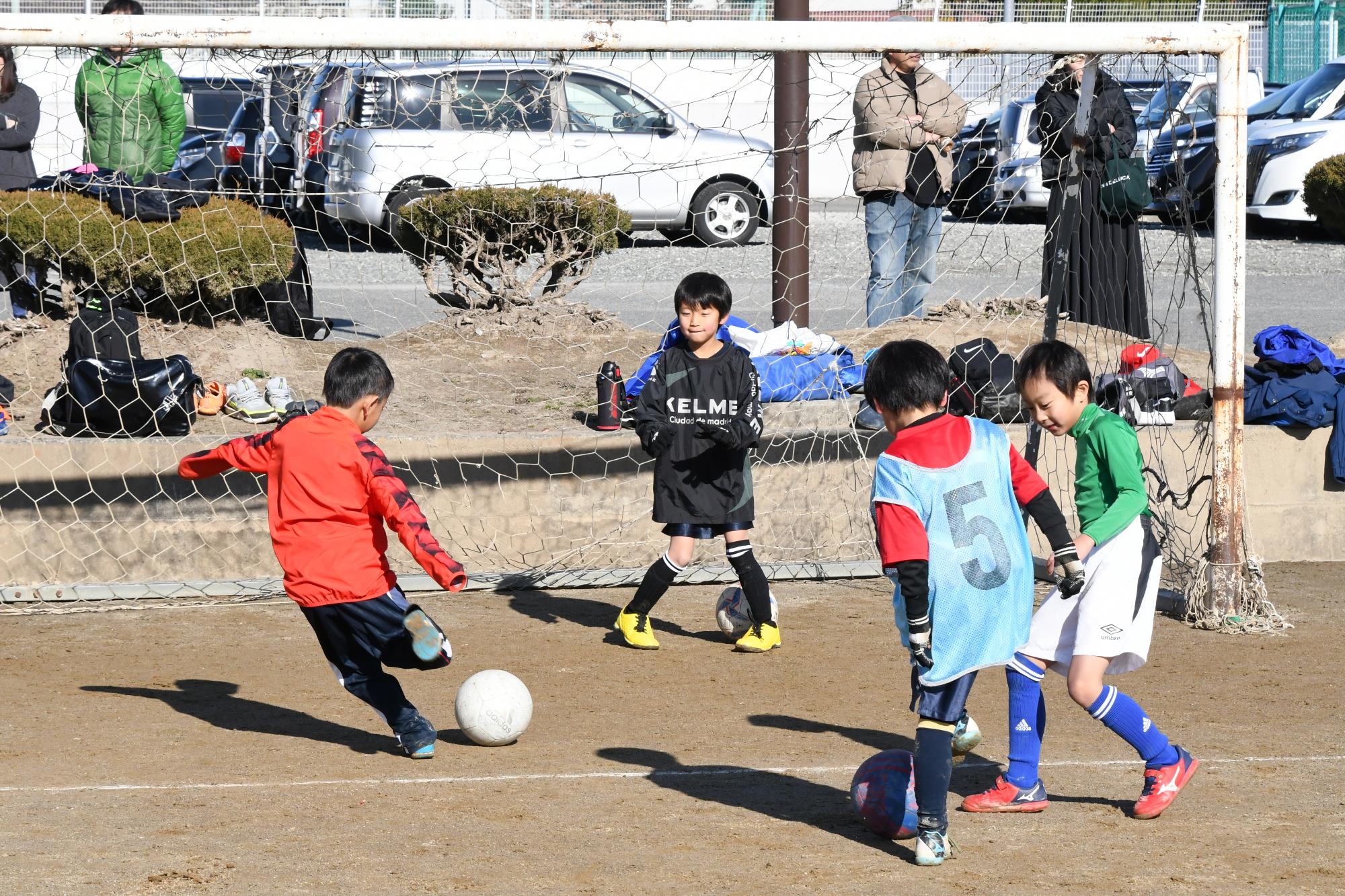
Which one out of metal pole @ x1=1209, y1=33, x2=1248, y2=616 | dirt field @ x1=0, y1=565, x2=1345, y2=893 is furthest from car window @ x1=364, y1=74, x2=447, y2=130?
metal pole @ x1=1209, y1=33, x2=1248, y2=616

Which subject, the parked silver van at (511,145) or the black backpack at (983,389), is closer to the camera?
the black backpack at (983,389)

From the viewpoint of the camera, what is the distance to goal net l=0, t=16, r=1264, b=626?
6629 mm

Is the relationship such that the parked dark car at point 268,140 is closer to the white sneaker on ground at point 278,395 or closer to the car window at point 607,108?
the white sneaker on ground at point 278,395

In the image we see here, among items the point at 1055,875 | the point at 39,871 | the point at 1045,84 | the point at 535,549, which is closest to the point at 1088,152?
the point at 1045,84

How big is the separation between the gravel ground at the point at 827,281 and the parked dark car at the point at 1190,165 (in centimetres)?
54

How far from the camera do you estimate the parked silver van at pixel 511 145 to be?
10781mm

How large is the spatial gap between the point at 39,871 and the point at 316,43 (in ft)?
12.7

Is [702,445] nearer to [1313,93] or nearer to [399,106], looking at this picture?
[399,106]

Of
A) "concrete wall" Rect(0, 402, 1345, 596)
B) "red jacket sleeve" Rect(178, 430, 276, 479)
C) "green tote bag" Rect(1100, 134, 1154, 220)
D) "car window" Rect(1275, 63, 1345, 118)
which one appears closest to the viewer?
"red jacket sleeve" Rect(178, 430, 276, 479)

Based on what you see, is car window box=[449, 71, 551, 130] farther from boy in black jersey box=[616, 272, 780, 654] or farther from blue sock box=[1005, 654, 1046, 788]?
blue sock box=[1005, 654, 1046, 788]

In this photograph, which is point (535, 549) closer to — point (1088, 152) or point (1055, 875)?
point (1088, 152)

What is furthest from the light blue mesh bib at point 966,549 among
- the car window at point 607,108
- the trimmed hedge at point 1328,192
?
the trimmed hedge at point 1328,192

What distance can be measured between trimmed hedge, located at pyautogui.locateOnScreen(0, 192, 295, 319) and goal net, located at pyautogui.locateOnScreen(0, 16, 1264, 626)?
0.02m

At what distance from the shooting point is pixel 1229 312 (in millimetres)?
6570
